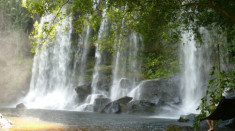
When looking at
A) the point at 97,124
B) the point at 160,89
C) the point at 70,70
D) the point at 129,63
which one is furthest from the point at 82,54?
the point at 97,124

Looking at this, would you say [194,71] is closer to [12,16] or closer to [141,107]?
[141,107]

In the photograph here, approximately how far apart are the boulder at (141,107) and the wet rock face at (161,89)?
3104 millimetres

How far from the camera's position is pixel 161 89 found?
2303cm

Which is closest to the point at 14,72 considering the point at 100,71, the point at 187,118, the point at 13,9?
the point at 13,9

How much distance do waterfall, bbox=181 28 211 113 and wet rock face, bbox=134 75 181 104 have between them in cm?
79

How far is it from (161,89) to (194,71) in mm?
4222

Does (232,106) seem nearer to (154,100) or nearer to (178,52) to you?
(154,100)

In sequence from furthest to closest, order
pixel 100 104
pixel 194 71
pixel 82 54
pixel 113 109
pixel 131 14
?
pixel 82 54 < pixel 194 71 < pixel 100 104 < pixel 113 109 < pixel 131 14

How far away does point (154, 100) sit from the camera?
19.8 meters

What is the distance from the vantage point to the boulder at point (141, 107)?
18.4 m

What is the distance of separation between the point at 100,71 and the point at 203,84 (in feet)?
46.1

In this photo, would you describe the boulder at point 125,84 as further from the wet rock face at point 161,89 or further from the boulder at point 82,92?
the boulder at point 82,92

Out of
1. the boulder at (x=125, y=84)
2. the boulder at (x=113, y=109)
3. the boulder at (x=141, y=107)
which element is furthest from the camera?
the boulder at (x=125, y=84)

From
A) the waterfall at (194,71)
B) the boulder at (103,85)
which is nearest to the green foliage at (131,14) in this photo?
the waterfall at (194,71)
